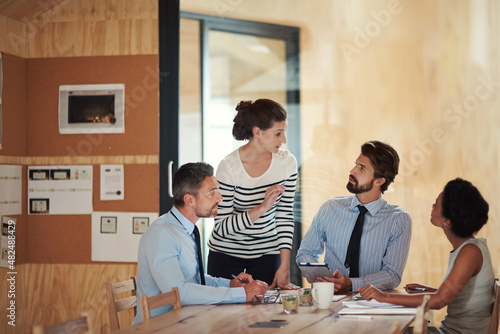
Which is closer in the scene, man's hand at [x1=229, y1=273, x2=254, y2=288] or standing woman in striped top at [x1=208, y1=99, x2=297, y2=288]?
man's hand at [x1=229, y1=273, x2=254, y2=288]

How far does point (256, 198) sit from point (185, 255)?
837 millimetres

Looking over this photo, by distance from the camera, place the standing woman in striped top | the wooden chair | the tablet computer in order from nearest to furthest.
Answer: the wooden chair → the tablet computer → the standing woman in striped top

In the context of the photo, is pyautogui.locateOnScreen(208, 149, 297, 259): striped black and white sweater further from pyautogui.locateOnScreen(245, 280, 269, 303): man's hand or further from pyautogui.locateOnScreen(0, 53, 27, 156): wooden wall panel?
pyautogui.locateOnScreen(0, 53, 27, 156): wooden wall panel

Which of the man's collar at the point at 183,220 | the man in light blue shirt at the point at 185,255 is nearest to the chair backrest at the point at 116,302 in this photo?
the man in light blue shirt at the point at 185,255

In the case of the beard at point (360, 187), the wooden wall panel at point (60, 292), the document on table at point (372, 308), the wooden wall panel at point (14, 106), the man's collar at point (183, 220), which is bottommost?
the wooden wall panel at point (60, 292)

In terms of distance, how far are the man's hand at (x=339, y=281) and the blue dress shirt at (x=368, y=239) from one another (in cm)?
3

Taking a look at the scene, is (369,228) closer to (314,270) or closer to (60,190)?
(314,270)

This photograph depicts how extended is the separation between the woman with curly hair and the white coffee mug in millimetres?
161

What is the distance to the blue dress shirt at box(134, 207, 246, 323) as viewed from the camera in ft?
7.82

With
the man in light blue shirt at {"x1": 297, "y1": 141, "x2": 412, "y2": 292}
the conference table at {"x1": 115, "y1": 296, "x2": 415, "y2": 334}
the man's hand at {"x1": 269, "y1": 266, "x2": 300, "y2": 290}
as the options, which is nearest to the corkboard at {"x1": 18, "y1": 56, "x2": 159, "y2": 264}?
the man's hand at {"x1": 269, "y1": 266, "x2": 300, "y2": 290}

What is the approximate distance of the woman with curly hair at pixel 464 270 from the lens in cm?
248

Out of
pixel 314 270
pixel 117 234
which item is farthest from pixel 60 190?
pixel 314 270

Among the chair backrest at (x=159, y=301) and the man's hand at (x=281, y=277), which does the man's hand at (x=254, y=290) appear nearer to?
the chair backrest at (x=159, y=301)

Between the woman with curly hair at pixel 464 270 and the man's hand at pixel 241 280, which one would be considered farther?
Result: the man's hand at pixel 241 280
